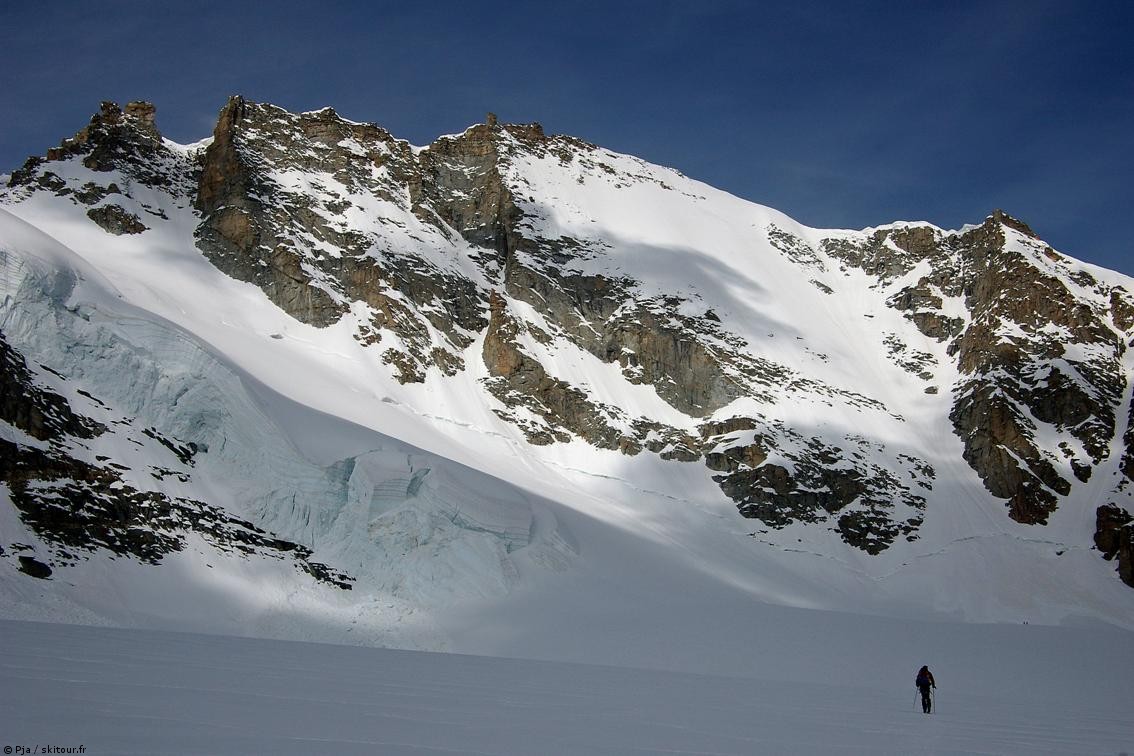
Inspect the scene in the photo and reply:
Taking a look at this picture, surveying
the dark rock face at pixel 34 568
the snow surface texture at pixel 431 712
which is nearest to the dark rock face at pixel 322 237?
the dark rock face at pixel 34 568

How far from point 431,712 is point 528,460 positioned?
183 ft

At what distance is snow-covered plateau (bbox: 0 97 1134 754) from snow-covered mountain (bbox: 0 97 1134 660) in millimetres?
300

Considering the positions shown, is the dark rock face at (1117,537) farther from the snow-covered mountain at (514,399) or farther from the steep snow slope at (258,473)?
→ the steep snow slope at (258,473)

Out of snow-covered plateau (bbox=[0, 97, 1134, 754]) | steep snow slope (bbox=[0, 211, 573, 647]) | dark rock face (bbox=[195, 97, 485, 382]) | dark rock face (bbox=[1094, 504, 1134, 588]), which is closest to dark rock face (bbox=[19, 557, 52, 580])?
snow-covered plateau (bbox=[0, 97, 1134, 754])

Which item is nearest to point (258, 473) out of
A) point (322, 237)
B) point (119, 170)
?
point (322, 237)

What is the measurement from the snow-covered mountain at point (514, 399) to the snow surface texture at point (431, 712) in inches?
625

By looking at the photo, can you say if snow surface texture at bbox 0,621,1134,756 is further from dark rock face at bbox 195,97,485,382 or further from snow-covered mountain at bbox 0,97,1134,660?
dark rock face at bbox 195,97,485,382

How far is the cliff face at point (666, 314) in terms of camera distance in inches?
3004

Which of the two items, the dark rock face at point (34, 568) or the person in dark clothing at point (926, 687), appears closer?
the person in dark clothing at point (926, 687)

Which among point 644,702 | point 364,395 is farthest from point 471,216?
point 644,702

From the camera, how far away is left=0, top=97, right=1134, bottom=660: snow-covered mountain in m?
40.3

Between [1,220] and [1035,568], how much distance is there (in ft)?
235

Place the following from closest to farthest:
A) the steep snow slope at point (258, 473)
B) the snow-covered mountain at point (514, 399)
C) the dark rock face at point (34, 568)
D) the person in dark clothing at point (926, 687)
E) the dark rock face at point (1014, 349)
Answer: the person in dark clothing at point (926, 687) < the dark rock face at point (34, 568) < the steep snow slope at point (258, 473) < the snow-covered mountain at point (514, 399) < the dark rock face at point (1014, 349)

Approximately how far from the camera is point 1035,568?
68875mm
